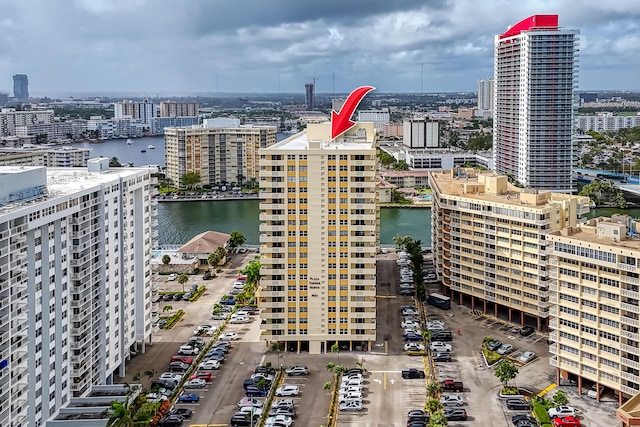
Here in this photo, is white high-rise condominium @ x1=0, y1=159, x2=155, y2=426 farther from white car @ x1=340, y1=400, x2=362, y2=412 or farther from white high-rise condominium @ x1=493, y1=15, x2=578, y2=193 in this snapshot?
white high-rise condominium @ x1=493, y1=15, x2=578, y2=193

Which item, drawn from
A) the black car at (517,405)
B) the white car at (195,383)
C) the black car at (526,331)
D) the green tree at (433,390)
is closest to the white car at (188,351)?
the white car at (195,383)

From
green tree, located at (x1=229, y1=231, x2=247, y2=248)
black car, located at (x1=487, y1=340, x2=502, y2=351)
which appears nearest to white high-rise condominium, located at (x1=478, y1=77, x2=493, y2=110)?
green tree, located at (x1=229, y1=231, x2=247, y2=248)

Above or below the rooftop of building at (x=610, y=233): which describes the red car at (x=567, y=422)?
below

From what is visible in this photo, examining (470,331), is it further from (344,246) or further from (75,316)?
(75,316)

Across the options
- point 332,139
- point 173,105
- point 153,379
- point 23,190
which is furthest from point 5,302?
point 173,105

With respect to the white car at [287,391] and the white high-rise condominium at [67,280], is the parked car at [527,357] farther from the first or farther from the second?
the white high-rise condominium at [67,280]

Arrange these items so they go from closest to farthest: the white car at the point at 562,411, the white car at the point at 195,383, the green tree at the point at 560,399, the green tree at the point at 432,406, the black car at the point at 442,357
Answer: the white car at the point at 562,411 < the green tree at the point at 432,406 < the green tree at the point at 560,399 < the white car at the point at 195,383 < the black car at the point at 442,357
